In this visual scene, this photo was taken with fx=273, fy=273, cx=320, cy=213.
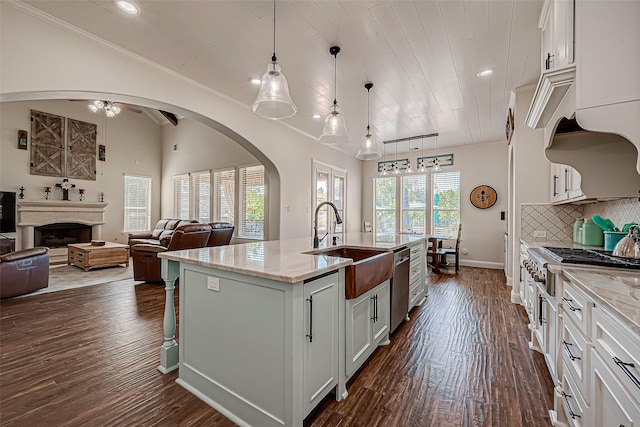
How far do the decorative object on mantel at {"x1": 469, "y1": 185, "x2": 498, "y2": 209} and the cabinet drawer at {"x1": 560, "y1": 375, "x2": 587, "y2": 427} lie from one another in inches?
219

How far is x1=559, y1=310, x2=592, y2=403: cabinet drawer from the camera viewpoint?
4.06 ft

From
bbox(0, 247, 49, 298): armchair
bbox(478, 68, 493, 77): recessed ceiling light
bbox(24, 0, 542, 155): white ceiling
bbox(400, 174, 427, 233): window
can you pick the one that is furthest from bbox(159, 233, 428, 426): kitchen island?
bbox(400, 174, 427, 233): window

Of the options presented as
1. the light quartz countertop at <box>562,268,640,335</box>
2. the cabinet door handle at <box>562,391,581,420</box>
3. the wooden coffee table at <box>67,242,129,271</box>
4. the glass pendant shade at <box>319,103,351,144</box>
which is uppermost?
the glass pendant shade at <box>319,103,351,144</box>

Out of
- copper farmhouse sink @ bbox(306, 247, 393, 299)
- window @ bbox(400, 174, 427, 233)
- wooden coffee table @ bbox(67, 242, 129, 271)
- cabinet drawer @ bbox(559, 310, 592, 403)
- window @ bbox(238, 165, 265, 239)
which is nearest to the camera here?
cabinet drawer @ bbox(559, 310, 592, 403)

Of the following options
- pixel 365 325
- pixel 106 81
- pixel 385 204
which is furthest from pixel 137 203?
pixel 365 325

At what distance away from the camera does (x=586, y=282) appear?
1.30 m

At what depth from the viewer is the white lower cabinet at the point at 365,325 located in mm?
1917

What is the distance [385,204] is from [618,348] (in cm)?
708

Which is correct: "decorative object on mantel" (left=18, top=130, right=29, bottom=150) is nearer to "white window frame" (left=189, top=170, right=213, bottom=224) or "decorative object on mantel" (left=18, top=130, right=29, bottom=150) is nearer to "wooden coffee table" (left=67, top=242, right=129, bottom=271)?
"wooden coffee table" (left=67, top=242, right=129, bottom=271)

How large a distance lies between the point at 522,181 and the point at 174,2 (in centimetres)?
439

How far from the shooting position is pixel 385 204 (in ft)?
26.1

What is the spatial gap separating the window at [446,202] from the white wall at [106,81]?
3.99 metres

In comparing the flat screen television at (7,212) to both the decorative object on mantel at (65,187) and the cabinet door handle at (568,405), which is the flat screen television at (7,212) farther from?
the cabinet door handle at (568,405)

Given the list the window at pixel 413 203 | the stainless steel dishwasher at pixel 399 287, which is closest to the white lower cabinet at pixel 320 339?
the stainless steel dishwasher at pixel 399 287
